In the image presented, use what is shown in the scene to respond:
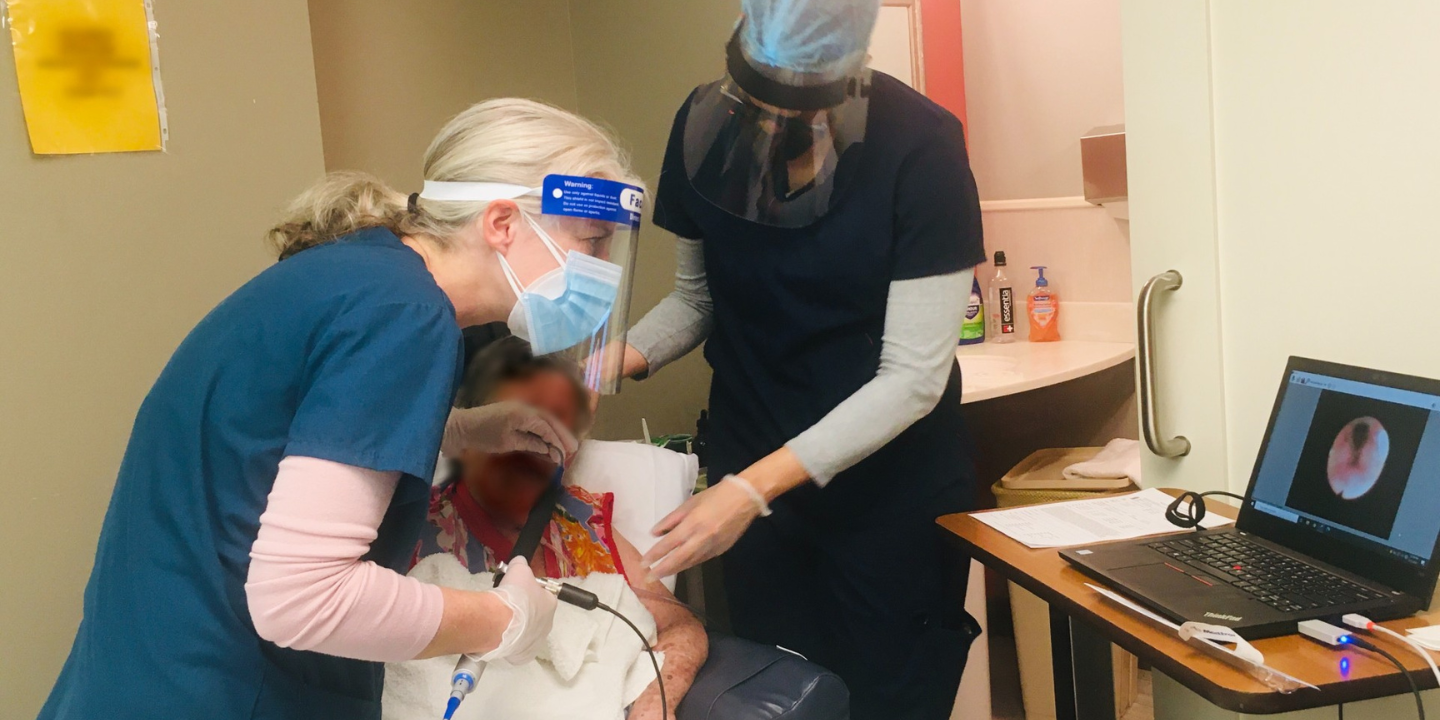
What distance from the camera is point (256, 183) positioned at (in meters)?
1.77

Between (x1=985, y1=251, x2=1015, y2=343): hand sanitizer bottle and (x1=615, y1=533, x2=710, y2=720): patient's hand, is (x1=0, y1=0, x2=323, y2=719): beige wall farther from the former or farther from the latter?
(x1=985, y1=251, x2=1015, y2=343): hand sanitizer bottle

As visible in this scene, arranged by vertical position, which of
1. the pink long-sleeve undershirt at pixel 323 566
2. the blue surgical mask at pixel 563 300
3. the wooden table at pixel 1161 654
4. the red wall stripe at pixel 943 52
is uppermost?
the red wall stripe at pixel 943 52

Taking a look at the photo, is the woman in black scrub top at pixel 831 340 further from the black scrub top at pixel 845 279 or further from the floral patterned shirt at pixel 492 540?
the floral patterned shirt at pixel 492 540

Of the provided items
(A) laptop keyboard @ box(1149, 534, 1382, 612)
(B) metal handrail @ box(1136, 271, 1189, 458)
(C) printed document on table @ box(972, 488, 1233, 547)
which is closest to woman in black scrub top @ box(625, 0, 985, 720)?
(C) printed document on table @ box(972, 488, 1233, 547)

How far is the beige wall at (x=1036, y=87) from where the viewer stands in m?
2.80

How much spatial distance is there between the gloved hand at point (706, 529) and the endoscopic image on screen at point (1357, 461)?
66cm

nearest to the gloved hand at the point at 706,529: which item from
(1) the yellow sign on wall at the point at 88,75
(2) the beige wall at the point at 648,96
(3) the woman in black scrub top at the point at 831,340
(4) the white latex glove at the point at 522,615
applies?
(3) the woman in black scrub top at the point at 831,340

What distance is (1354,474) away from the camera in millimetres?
1146

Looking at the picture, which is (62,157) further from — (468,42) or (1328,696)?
(1328,696)

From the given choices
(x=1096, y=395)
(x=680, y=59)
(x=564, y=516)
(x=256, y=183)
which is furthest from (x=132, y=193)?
(x=1096, y=395)

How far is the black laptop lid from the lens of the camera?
1.06m

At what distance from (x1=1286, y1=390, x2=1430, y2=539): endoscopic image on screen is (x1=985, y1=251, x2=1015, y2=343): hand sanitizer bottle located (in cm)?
172

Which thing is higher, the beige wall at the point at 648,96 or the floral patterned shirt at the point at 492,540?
the beige wall at the point at 648,96

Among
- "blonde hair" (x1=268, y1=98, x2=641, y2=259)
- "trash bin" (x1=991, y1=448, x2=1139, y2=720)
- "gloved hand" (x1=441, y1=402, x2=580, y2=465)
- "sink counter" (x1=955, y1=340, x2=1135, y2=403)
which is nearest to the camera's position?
"blonde hair" (x1=268, y1=98, x2=641, y2=259)
